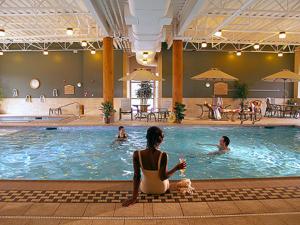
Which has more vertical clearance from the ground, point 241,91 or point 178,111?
point 241,91

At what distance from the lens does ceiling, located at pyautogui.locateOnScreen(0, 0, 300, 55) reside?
7861 mm

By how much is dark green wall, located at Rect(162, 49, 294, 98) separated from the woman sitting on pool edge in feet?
43.1

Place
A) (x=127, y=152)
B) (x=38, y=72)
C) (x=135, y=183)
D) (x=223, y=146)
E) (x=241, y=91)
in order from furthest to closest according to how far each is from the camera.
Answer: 1. (x=38, y=72)
2. (x=241, y=91)
3. (x=127, y=152)
4. (x=223, y=146)
5. (x=135, y=183)

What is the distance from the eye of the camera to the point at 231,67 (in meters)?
16.6

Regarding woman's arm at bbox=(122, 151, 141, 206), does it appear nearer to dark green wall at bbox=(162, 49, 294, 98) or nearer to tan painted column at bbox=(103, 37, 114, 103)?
tan painted column at bbox=(103, 37, 114, 103)

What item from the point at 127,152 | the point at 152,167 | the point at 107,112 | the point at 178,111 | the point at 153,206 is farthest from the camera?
the point at 178,111

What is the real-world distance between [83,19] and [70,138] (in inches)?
203

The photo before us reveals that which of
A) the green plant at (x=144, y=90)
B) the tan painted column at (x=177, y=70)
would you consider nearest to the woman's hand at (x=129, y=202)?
the tan painted column at (x=177, y=70)

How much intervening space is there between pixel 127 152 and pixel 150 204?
441 centimetres

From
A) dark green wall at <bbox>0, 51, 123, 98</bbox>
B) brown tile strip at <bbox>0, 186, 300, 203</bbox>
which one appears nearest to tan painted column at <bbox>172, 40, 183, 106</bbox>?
dark green wall at <bbox>0, 51, 123, 98</bbox>

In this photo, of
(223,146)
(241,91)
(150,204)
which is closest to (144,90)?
(241,91)

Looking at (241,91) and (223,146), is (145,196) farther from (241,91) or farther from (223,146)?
(241,91)

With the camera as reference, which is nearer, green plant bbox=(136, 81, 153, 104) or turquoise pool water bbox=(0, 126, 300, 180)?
turquoise pool water bbox=(0, 126, 300, 180)

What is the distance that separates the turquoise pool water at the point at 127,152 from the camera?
18.9 feet
